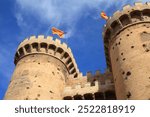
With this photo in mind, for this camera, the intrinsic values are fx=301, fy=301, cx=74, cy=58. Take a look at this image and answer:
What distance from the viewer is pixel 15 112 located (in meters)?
11.3

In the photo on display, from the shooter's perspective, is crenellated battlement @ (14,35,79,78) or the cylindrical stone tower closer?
the cylindrical stone tower

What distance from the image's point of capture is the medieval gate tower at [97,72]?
18.8 metres

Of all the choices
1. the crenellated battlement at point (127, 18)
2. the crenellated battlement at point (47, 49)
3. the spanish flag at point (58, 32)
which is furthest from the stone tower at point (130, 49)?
the spanish flag at point (58, 32)

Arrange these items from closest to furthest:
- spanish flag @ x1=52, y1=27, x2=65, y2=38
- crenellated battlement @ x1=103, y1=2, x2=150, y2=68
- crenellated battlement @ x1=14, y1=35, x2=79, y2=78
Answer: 1. crenellated battlement @ x1=103, y1=2, x2=150, y2=68
2. crenellated battlement @ x1=14, y1=35, x2=79, y2=78
3. spanish flag @ x1=52, y1=27, x2=65, y2=38

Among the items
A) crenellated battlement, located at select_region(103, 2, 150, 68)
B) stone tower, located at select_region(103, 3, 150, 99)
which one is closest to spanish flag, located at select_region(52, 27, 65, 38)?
stone tower, located at select_region(103, 3, 150, 99)

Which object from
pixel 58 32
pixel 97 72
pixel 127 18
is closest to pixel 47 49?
pixel 58 32

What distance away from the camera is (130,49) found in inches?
798

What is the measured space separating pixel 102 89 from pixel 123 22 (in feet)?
17.8

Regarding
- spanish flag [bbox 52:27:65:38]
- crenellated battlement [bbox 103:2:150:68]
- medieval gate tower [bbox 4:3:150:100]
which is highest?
spanish flag [bbox 52:27:65:38]

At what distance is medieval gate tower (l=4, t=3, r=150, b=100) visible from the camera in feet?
61.6

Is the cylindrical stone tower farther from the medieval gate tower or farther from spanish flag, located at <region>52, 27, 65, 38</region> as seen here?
spanish flag, located at <region>52, 27, 65, 38</region>

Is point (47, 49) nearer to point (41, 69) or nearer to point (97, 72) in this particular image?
point (41, 69)

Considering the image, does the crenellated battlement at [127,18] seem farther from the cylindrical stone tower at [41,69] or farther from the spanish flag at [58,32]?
the spanish flag at [58,32]

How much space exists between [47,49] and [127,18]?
273 inches
